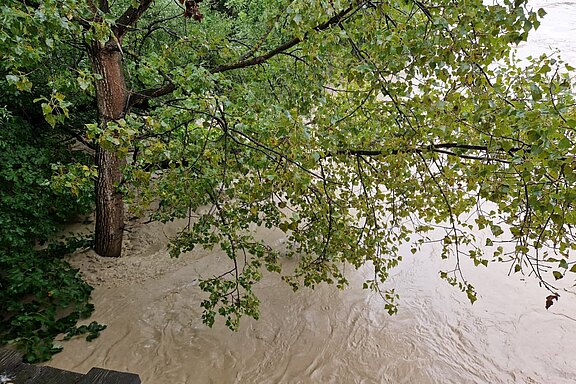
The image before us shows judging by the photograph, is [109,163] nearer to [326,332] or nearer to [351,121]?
[351,121]

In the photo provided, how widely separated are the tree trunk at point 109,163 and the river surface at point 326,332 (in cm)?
28

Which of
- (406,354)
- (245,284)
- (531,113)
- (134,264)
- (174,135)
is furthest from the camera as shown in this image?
(134,264)

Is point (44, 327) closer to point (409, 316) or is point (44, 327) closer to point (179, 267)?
point (179, 267)

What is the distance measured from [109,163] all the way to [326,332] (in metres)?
2.86

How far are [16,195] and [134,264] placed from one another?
1528 mm

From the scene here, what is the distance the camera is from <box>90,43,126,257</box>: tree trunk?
3.93 meters

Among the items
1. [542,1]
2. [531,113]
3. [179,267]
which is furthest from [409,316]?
[542,1]

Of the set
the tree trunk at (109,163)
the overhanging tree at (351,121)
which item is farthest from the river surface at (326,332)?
the overhanging tree at (351,121)

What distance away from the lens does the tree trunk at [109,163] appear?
12.9ft

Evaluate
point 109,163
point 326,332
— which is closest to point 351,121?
point 326,332

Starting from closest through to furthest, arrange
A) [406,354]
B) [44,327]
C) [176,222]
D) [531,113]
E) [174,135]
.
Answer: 1. [531,113]
2. [174,135]
3. [44,327]
4. [406,354]
5. [176,222]

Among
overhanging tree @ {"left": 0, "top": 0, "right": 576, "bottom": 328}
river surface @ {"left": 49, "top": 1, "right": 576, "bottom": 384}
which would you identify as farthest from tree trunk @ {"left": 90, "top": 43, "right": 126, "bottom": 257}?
river surface @ {"left": 49, "top": 1, "right": 576, "bottom": 384}

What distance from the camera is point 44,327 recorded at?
3805mm

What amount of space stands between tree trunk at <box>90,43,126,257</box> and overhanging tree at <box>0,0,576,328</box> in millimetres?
20
